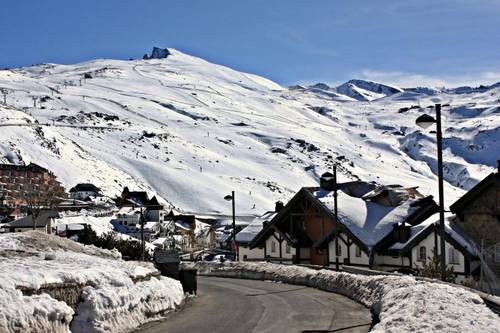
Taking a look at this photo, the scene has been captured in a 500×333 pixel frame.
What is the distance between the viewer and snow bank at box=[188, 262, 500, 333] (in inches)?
573

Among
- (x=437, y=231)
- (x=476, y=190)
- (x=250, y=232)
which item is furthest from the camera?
(x=250, y=232)

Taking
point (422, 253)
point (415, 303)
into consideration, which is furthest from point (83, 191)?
point (415, 303)

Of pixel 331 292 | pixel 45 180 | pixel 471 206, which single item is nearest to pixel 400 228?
pixel 471 206

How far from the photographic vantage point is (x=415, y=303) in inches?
678

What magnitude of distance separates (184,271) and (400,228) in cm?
3003

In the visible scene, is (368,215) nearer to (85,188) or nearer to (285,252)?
(285,252)

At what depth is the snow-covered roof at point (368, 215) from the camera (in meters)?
57.2

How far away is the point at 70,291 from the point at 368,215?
4679cm

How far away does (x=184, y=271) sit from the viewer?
2902 cm

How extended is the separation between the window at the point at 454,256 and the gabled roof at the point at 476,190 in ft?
9.47

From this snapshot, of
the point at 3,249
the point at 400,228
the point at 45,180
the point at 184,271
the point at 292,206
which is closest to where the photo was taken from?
the point at 3,249

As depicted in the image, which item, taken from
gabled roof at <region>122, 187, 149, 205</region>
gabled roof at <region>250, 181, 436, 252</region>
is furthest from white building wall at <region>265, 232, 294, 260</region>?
gabled roof at <region>122, 187, 149, 205</region>

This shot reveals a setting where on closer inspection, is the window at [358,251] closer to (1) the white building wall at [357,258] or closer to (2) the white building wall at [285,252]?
(1) the white building wall at [357,258]

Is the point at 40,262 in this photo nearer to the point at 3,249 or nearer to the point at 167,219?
the point at 3,249
